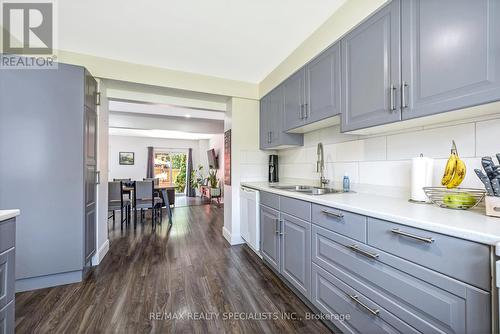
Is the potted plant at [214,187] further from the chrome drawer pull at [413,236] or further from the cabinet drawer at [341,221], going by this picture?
the chrome drawer pull at [413,236]

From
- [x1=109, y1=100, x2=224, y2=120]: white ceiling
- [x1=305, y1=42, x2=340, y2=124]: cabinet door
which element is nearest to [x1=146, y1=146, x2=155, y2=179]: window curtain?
[x1=109, y1=100, x2=224, y2=120]: white ceiling

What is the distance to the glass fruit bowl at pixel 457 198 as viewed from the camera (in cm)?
105

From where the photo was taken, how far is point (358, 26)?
1503mm

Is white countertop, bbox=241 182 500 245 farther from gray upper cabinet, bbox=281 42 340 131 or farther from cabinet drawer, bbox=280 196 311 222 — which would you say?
gray upper cabinet, bbox=281 42 340 131

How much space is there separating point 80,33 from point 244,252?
300cm

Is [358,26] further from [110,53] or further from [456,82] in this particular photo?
[110,53]

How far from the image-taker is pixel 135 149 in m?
7.87

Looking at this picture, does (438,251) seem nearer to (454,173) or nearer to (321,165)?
Result: (454,173)

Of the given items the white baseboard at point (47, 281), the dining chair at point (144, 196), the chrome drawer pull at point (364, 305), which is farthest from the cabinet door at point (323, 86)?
the dining chair at point (144, 196)

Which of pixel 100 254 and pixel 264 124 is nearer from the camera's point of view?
pixel 100 254

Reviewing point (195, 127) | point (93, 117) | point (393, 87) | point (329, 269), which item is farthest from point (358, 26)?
point (195, 127)

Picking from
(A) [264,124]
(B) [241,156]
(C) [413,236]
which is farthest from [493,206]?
(B) [241,156]

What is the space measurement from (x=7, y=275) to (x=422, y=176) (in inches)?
93.0

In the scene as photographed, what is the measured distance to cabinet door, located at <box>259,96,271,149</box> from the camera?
116 inches
